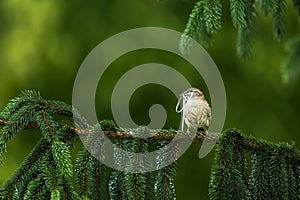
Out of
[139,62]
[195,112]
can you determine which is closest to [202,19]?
[195,112]

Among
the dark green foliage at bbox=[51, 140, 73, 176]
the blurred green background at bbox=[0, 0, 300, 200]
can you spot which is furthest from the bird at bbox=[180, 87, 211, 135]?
the blurred green background at bbox=[0, 0, 300, 200]

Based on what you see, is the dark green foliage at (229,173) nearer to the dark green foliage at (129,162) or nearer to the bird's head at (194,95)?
the dark green foliage at (129,162)

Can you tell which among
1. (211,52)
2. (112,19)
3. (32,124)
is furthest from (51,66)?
(32,124)

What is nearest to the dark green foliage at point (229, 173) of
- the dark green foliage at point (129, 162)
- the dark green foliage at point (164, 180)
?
the dark green foliage at point (129, 162)

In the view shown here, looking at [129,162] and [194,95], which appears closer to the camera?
[129,162]

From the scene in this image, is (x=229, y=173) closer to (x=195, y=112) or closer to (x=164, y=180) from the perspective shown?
(x=164, y=180)
